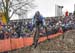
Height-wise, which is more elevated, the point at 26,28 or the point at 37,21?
the point at 37,21

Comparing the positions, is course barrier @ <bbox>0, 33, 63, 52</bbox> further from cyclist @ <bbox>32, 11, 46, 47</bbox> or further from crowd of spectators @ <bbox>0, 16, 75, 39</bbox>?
cyclist @ <bbox>32, 11, 46, 47</bbox>

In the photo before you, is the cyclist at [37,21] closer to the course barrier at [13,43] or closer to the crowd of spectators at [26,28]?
the course barrier at [13,43]

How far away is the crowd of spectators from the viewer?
71.0ft

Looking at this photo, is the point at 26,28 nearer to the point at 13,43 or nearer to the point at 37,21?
the point at 13,43

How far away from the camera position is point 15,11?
4906 cm

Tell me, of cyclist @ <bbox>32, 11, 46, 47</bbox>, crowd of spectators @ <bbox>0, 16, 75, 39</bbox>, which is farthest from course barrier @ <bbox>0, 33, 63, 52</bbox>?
cyclist @ <bbox>32, 11, 46, 47</bbox>

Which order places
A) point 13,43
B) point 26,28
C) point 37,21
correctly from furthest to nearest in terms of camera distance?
Answer: 1. point 26,28
2. point 13,43
3. point 37,21

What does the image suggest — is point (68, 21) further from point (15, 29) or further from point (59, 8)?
point (59, 8)

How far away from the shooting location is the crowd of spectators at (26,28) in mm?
21644

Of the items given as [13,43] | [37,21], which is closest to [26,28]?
[13,43]

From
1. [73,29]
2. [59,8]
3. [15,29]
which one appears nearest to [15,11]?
[59,8]

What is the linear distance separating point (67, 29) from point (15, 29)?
6.12 metres

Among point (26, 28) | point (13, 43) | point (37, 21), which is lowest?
point (13, 43)

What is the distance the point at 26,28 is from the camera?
2542 centimetres
